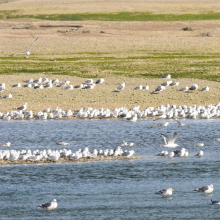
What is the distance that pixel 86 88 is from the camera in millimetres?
37750

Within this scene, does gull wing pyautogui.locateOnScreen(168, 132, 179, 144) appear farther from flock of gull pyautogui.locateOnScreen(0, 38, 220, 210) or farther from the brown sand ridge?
the brown sand ridge

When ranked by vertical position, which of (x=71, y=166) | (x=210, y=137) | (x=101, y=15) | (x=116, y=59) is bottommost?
(x=71, y=166)

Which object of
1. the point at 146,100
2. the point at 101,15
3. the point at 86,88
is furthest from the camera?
the point at 101,15

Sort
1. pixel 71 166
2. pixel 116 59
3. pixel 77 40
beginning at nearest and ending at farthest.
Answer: pixel 71 166, pixel 116 59, pixel 77 40

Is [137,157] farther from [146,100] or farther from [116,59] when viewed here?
[116,59]

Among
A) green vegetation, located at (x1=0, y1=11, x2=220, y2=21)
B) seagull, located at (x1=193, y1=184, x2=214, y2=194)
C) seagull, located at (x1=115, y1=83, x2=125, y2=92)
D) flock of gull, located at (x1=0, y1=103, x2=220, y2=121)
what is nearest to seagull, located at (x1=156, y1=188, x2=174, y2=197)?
seagull, located at (x1=193, y1=184, x2=214, y2=194)

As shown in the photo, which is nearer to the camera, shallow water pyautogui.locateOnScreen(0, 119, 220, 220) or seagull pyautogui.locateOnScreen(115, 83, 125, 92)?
shallow water pyautogui.locateOnScreen(0, 119, 220, 220)

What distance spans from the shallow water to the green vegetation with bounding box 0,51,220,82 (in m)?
17.4

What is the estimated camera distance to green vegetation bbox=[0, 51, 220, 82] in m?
44.2

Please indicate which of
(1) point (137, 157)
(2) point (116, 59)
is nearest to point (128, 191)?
(1) point (137, 157)

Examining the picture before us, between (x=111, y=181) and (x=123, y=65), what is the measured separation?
30.8 m

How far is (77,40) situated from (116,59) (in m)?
12.9

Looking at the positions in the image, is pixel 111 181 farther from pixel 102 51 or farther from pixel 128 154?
pixel 102 51

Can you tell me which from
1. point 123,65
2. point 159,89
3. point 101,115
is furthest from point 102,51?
point 101,115
